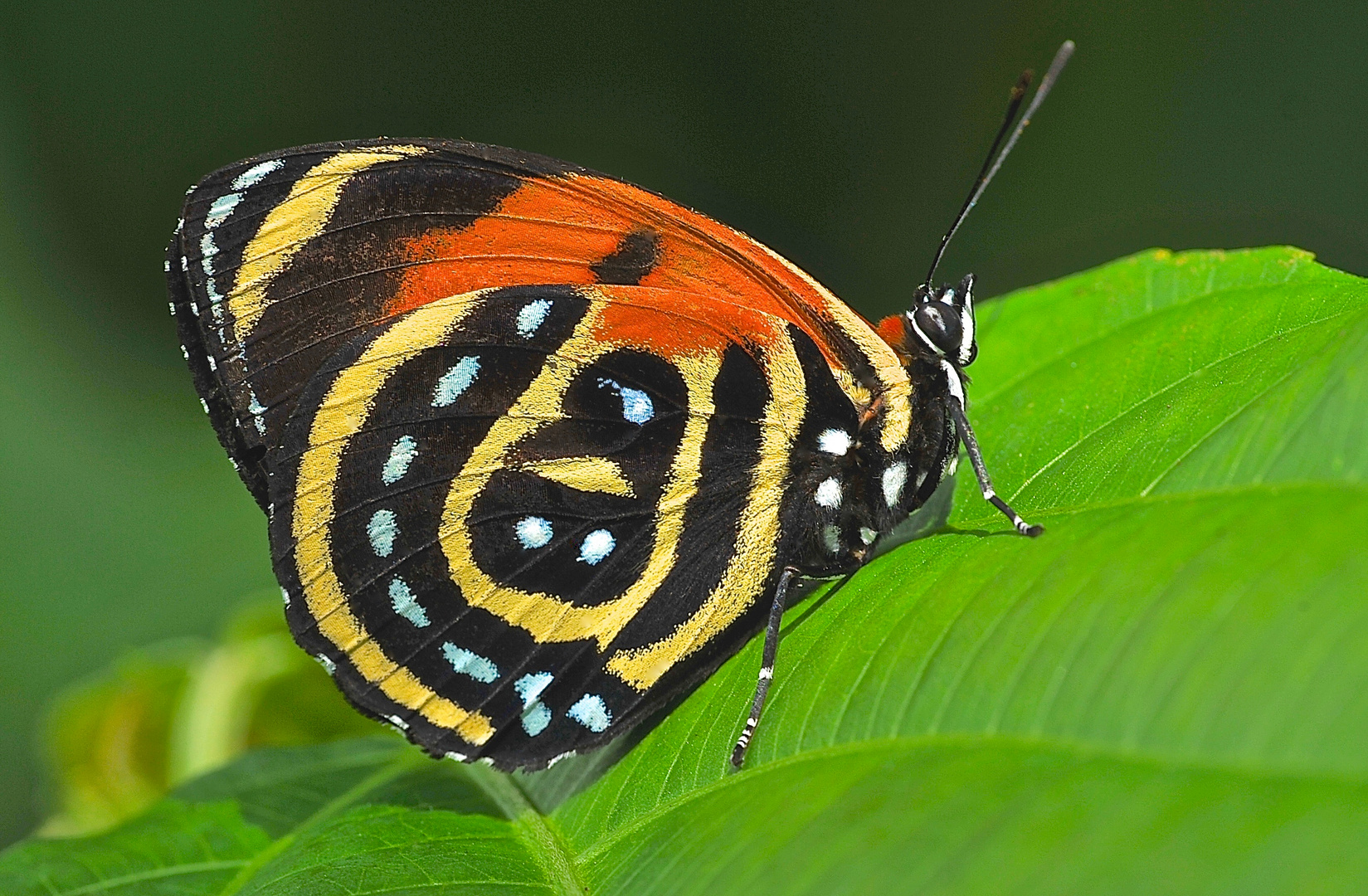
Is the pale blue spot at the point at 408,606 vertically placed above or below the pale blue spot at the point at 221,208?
below

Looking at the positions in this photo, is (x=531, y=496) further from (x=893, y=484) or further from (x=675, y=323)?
(x=893, y=484)

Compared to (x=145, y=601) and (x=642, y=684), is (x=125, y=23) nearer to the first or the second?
(x=145, y=601)

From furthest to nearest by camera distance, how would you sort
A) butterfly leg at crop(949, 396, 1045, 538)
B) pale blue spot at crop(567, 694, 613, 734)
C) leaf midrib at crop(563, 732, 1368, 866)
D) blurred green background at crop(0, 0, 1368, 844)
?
blurred green background at crop(0, 0, 1368, 844)
pale blue spot at crop(567, 694, 613, 734)
butterfly leg at crop(949, 396, 1045, 538)
leaf midrib at crop(563, 732, 1368, 866)

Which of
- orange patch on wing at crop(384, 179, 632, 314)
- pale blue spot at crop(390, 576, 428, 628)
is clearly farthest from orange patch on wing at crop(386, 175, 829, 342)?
pale blue spot at crop(390, 576, 428, 628)

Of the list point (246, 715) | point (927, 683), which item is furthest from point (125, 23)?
point (927, 683)

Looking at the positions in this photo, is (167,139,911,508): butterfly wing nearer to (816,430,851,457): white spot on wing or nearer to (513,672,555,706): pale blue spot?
(816,430,851,457): white spot on wing

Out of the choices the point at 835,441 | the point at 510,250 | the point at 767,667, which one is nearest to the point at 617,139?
the point at 510,250

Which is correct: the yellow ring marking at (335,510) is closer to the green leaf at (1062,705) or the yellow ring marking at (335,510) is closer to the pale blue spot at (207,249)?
the green leaf at (1062,705)

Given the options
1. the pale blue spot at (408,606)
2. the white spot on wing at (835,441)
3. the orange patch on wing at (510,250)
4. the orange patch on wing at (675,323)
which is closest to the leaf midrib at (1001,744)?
the pale blue spot at (408,606)
